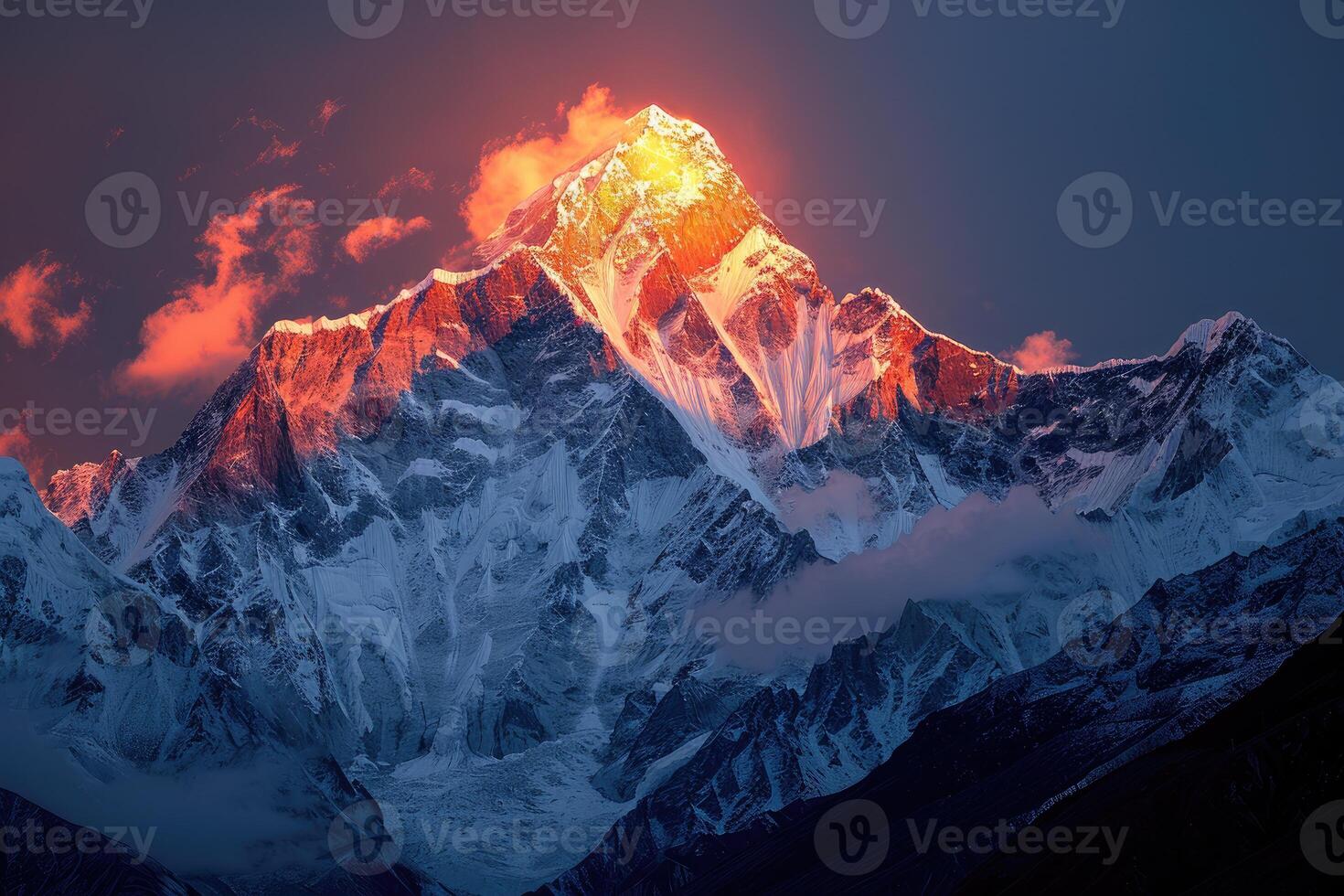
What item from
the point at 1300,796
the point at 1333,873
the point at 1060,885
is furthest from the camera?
the point at 1060,885

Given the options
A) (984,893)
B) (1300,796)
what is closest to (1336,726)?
(1300,796)

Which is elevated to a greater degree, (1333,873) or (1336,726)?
(1336,726)

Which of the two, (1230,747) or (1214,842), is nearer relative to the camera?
(1214,842)

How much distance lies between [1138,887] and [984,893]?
21.2m

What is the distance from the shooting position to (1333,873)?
16050 cm

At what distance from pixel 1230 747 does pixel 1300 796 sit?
16.3m

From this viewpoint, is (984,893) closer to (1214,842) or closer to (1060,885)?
(1060,885)

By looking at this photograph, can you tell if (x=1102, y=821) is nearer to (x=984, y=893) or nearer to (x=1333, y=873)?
(x=984, y=893)

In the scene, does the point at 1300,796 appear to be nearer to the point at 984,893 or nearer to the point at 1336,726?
the point at 1336,726

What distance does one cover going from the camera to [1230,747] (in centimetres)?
18975

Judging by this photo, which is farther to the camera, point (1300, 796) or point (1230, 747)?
point (1230, 747)

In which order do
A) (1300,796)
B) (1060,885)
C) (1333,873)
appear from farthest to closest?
(1060,885)
(1300,796)
(1333,873)

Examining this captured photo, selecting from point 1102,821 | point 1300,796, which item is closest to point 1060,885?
point 1102,821

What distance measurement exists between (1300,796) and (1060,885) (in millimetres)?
23418
